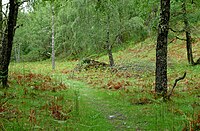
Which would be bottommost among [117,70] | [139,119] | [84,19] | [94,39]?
[139,119]

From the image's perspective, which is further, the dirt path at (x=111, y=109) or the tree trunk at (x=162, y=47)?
the tree trunk at (x=162, y=47)

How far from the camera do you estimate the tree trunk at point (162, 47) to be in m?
11.0

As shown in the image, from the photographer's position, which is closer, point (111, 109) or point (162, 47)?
point (111, 109)

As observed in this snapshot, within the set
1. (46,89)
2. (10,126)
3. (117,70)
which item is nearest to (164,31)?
(46,89)

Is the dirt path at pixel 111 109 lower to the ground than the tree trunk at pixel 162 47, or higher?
lower

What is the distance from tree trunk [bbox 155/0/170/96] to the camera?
11.0 metres

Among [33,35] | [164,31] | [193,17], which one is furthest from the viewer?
[33,35]

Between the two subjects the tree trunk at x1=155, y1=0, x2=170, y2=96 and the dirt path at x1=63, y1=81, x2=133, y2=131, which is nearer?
the dirt path at x1=63, y1=81, x2=133, y2=131

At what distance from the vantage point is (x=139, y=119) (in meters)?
8.49

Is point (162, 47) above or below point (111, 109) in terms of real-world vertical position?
above

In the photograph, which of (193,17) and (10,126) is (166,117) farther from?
(193,17)

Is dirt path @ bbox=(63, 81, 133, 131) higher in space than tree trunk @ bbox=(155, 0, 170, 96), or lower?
lower

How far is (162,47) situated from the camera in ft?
36.8

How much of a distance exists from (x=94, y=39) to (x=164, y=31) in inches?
589
